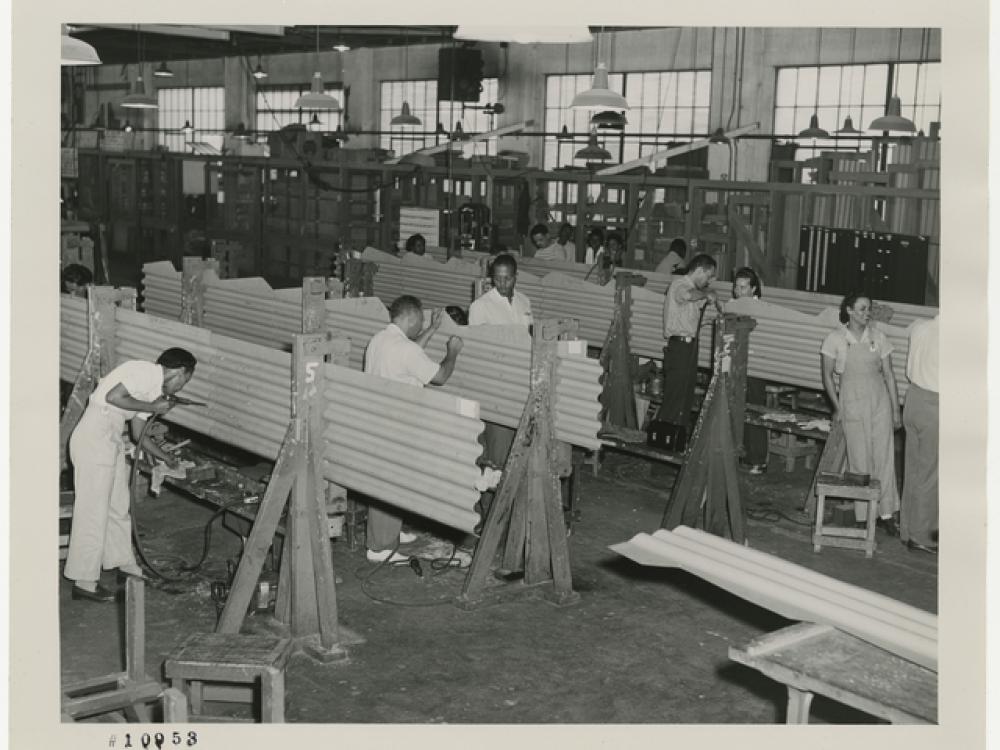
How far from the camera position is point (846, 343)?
7289mm

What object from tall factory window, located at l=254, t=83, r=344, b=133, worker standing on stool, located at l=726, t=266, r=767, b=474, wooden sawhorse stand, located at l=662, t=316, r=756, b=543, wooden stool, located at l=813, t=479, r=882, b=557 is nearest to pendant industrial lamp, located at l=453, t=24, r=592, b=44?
wooden sawhorse stand, located at l=662, t=316, r=756, b=543

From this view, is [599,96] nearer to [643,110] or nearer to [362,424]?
[362,424]

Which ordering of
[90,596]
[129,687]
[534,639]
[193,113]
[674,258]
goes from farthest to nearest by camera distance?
[193,113] → [674,258] → [90,596] → [534,639] → [129,687]

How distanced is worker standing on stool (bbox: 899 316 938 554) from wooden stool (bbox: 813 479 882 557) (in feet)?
0.75

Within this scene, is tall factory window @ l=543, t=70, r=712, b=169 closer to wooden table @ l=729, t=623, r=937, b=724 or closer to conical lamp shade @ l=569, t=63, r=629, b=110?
conical lamp shade @ l=569, t=63, r=629, b=110

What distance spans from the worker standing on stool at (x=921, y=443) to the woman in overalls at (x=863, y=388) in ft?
0.67

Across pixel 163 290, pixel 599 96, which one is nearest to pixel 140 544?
pixel 163 290

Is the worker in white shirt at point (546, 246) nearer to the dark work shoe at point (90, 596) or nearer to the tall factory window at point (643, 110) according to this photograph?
the tall factory window at point (643, 110)

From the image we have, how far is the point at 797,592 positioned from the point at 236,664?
83.8 inches

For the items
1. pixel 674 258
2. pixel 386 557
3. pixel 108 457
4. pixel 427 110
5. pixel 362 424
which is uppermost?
pixel 427 110

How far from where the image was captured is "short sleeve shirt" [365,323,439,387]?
6336 millimetres

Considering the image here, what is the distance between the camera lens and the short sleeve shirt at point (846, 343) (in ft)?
23.7
